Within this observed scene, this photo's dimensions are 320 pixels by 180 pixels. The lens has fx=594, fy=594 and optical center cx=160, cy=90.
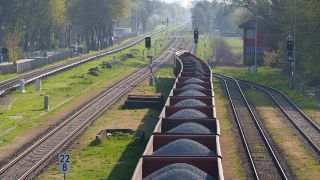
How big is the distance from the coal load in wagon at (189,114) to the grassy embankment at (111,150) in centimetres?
253

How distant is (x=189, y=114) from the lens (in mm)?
30125

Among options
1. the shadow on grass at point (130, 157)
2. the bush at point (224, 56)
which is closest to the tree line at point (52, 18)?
the bush at point (224, 56)

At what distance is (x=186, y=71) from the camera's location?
2270 inches

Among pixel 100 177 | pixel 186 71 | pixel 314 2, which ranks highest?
pixel 314 2

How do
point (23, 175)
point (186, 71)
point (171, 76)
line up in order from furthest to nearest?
point (171, 76)
point (186, 71)
point (23, 175)

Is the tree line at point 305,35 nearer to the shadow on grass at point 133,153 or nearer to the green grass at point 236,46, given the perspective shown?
the shadow on grass at point 133,153

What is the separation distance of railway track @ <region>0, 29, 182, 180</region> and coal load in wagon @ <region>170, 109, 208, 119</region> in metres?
6.14

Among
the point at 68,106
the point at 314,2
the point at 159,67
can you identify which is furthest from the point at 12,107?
the point at 159,67

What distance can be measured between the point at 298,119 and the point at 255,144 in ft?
31.6

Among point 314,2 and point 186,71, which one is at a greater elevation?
point 314,2

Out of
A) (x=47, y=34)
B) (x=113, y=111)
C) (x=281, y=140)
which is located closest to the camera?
(x=281, y=140)

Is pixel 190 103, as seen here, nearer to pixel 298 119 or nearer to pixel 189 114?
pixel 189 114

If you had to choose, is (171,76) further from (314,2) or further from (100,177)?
(100,177)

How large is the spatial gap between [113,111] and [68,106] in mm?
4750
